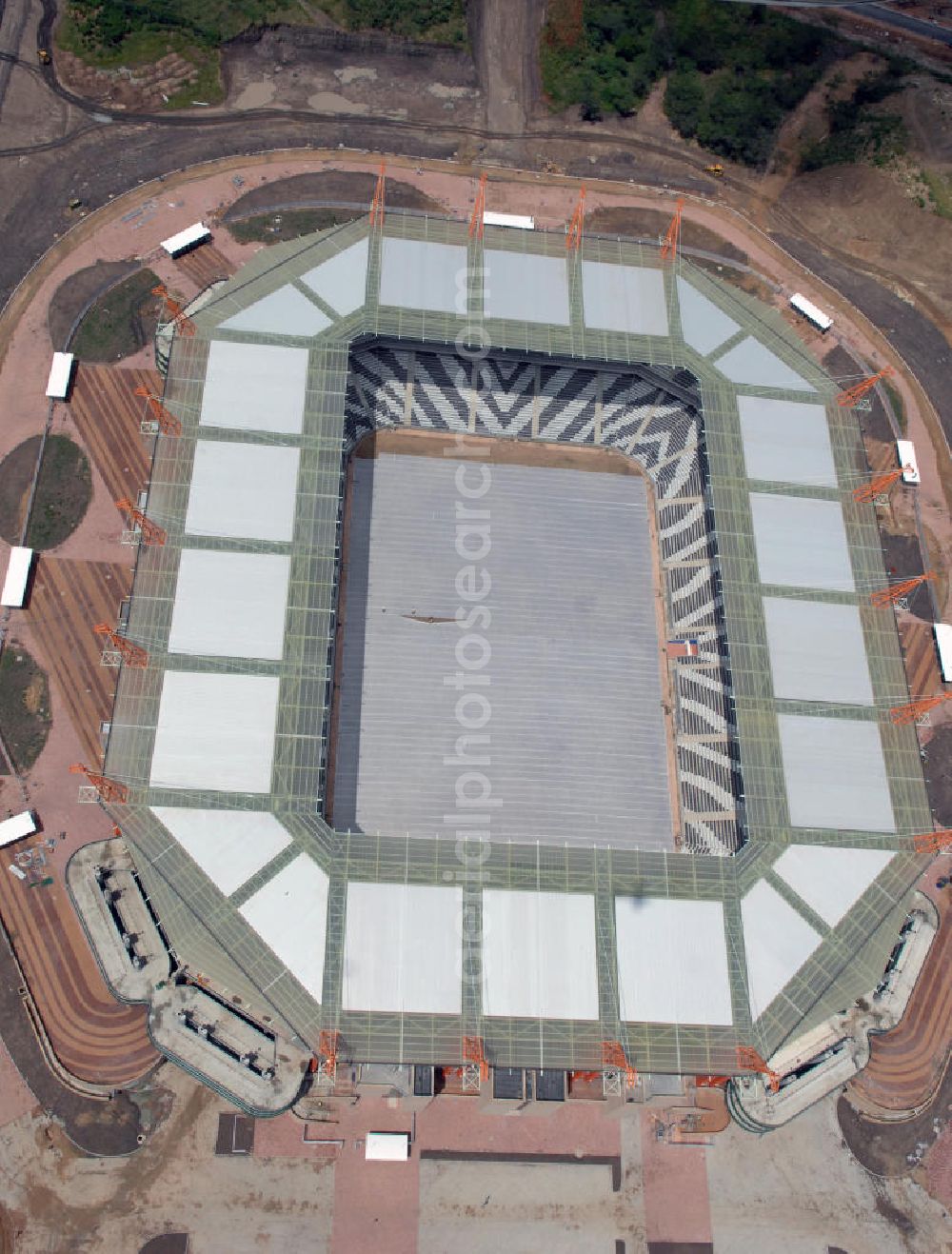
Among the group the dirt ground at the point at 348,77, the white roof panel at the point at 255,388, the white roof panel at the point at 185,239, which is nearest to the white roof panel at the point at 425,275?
the white roof panel at the point at 255,388

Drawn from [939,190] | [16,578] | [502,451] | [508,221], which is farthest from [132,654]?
[939,190]

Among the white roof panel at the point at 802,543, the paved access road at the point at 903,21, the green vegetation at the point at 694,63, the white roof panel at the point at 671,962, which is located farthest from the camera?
the paved access road at the point at 903,21

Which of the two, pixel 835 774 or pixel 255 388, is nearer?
pixel 835 774

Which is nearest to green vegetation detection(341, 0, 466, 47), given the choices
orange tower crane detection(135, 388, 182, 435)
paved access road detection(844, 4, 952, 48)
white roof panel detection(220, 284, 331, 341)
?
white roof panel detection(220, 284, 331, 341)

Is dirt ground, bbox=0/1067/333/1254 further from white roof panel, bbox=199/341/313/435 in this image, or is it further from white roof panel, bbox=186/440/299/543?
white roof panel, bbox=199/341/313/435

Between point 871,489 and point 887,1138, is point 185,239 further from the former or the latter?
point 887,1138

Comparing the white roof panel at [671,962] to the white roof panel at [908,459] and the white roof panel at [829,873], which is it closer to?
the white roof panel at [829,873]
